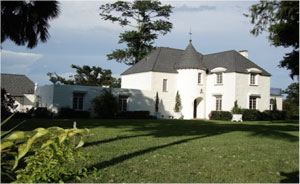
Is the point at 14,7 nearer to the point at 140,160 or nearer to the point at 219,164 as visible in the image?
the point at 140,160

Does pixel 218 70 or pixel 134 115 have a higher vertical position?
pixel 218 70

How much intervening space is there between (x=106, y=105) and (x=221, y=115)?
42.8ft

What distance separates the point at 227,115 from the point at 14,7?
82.9 ft

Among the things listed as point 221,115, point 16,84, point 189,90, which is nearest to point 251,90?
point 221,115

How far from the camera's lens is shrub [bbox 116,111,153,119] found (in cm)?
3216

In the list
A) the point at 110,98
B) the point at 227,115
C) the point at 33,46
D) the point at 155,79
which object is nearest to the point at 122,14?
the point at 155,79

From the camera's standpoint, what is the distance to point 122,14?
41156 mm

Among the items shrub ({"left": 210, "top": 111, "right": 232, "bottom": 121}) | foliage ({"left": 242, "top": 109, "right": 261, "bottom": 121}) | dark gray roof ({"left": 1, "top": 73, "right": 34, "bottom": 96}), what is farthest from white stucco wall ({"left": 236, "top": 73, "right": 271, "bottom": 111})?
dark gray roof ({"left": 1, "top": 73, "right": 34, "bottom": 96})

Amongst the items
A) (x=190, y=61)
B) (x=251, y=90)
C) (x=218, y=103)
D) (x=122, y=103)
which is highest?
(x=190, y=61)

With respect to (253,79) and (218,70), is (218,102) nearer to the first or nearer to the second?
(218,70)

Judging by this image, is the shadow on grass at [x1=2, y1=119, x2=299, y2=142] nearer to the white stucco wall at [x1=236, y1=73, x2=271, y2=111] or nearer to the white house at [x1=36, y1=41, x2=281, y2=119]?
the white house at [x1=36, y1=41, x2=281, y2=119]

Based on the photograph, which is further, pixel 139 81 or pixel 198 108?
pixel 139 81

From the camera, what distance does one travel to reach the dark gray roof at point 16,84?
4622 cm

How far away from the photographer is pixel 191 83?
34844 millimetres
